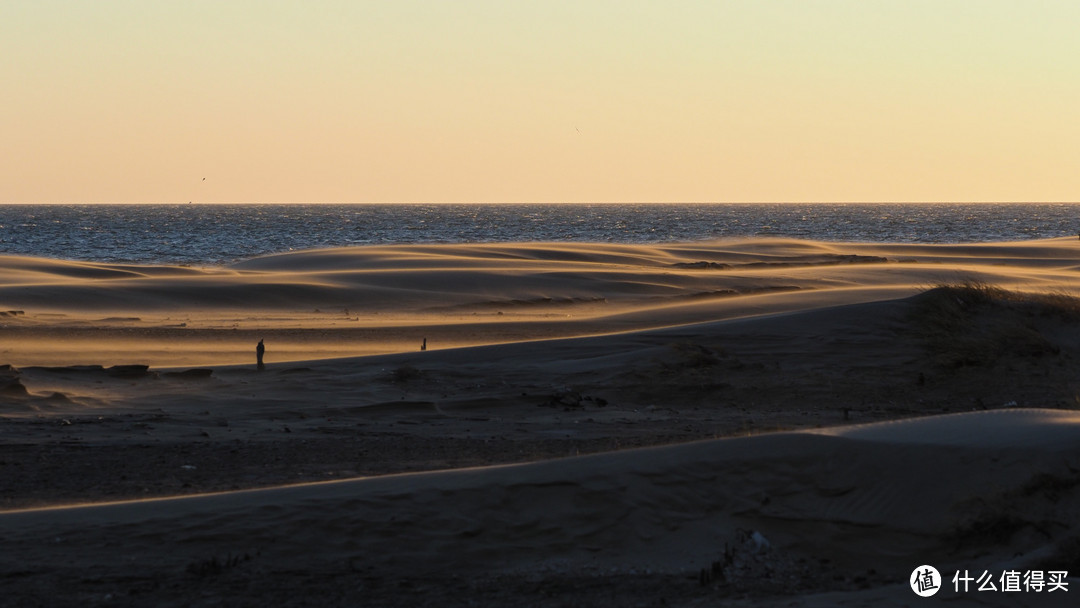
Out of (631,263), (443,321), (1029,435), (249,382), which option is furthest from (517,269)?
(1029,435)

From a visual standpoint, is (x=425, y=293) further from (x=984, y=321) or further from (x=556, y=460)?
(x=556, y=460)

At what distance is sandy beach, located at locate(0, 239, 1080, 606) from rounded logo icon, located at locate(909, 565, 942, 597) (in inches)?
4.0

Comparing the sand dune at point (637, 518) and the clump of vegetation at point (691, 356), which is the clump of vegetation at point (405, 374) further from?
the sand dune at point (637, 518)

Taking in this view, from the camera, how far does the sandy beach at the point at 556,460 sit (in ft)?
21.7

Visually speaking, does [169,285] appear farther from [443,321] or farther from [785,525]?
[785,525]

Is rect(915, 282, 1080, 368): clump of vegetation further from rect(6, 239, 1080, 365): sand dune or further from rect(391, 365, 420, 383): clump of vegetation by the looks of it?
A: rect(391, 365, 420, 383): clump of vegetation

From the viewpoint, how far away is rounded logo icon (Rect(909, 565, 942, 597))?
20.4 ft

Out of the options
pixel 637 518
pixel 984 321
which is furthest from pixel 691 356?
pixel 637 518

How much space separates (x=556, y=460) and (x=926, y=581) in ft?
9.76

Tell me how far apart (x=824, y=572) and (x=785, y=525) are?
0.66 m

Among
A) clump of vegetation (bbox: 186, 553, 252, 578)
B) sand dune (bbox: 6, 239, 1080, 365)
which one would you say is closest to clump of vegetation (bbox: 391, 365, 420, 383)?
sand dune (bbox: 6, 239, 1080, 365)

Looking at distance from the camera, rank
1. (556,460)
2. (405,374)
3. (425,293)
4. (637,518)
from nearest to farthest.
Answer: (637,518), (556,460), (405,374), (425,293)

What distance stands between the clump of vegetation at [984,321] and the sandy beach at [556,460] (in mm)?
48

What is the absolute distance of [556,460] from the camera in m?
8.51
